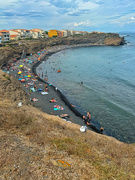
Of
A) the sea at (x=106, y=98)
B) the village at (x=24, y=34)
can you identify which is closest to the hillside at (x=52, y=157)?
the sea at (x=106, y=98)

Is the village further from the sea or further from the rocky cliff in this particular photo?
the sea

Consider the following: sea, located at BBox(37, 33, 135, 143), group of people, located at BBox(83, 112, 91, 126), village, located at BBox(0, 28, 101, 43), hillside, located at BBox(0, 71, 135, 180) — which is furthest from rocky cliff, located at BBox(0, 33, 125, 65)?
hillside, located at BBox(0, 71, 135, 180)

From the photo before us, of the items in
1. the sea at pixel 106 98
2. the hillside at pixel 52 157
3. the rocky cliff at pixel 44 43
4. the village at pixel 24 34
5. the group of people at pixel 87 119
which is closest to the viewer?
the hillside at pixel 52 157

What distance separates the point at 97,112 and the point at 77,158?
17.7 meters

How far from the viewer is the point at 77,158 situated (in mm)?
7805

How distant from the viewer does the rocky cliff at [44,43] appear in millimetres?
60612

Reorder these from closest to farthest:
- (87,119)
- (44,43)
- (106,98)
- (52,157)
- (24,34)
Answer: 1. (52,157)
2. (87,119)
3. (106,98)
4. (44,43)
5. (24,34)

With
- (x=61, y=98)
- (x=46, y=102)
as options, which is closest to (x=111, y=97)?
(x=61, y=98)

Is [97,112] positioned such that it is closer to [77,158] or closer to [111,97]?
[111,97]

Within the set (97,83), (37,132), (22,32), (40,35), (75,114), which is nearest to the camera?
(37,132)

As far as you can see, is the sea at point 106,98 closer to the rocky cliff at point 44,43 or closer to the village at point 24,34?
the rocky cliff at point 44,43

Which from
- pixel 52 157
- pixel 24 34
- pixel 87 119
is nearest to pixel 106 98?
pixel 87 119

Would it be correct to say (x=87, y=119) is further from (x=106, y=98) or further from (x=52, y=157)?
(x=52, y=157)

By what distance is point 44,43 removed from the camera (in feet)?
322
